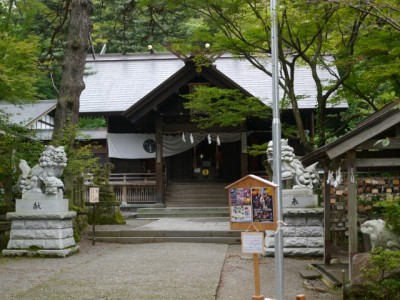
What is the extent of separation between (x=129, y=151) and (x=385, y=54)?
46.7 feet

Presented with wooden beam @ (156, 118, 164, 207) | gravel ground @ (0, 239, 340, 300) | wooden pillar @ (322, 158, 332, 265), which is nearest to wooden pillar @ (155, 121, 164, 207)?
wooden beam @ (156, 118, 164, 207)

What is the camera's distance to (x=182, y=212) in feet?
72.1

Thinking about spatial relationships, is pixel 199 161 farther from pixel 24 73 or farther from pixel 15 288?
pixel 15 288

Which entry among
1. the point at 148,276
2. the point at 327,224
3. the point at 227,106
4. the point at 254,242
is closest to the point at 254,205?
the point at 254,242

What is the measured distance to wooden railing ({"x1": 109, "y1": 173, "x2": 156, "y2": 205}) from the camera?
24.0 metres

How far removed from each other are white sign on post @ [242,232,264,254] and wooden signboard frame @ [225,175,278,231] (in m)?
0.11

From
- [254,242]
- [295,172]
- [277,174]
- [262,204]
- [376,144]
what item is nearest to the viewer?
[254,242]

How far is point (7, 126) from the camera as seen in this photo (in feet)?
48.4

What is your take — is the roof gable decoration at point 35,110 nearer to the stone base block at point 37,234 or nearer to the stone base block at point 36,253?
the stone base block at point 37,234

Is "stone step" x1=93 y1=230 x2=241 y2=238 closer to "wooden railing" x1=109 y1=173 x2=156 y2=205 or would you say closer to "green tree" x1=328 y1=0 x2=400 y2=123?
"green tree" x1=328 y1=0 x2=400 y2=123

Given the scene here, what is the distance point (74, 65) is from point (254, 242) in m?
10.8

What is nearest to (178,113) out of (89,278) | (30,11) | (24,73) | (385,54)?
(30,11)

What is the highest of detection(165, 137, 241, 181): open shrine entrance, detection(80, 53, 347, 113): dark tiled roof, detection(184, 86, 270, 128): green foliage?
detection(80, 53, 347, 113): dark tiled roof

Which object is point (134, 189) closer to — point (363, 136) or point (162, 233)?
point (162, 233)
